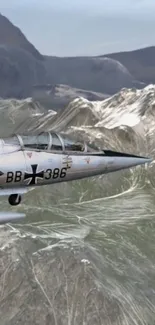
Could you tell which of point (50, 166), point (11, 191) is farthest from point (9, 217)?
point (50, 166)

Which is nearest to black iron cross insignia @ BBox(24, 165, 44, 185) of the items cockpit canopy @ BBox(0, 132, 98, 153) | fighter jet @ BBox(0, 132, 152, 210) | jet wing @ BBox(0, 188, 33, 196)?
fighter jet @ BBox(0, 132, 152, 210)

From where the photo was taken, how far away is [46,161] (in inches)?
1262

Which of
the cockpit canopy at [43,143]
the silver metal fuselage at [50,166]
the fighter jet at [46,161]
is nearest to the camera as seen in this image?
the silver metal fuselage at [50,166]

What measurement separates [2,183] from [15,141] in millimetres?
2632

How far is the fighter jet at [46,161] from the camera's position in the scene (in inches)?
1222

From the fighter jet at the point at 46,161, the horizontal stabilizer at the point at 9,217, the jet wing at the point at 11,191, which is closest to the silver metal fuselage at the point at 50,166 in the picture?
the fighter jet at the point at 46,161

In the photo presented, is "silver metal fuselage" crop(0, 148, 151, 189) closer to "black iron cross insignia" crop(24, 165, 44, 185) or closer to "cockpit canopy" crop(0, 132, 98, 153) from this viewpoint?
"black iron cross insignia" crop(24, 165, 44, 185)

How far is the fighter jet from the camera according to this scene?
31047mm

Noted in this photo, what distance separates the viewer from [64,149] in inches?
1302

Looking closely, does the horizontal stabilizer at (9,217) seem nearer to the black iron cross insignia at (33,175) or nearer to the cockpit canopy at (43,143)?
the black iron cross insignia at (33,175)

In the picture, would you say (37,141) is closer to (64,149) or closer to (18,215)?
(64,149)

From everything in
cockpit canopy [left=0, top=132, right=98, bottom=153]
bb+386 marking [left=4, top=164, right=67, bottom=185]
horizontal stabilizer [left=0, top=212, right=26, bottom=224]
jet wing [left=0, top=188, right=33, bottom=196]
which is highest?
cockpit canopy [left=0, top=132, right=98, bottom=153]

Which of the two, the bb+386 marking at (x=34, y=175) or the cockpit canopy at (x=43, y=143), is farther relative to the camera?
the cockpit canopy at (x=43, y=143)

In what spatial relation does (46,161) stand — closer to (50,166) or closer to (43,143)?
(50,166)
